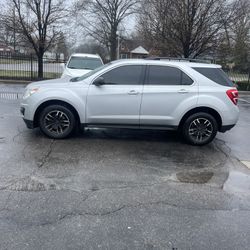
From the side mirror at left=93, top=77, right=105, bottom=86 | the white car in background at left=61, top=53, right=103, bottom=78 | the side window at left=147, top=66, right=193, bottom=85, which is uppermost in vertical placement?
the white car in background at left=61, top=53, right=103, bottom=78

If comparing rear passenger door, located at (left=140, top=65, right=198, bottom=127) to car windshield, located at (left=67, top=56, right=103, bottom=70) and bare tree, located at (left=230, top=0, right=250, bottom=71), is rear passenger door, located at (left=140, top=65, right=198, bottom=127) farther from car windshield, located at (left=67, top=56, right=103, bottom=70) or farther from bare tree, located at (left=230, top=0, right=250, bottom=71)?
bare tree, located at (left=230, top=0, right=250, bottom=71)

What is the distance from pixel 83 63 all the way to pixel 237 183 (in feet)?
32.4

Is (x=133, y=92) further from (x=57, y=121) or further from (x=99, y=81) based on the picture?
(x=57, y=121)

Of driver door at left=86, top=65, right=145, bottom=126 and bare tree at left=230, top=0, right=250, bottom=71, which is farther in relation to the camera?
bare tree at left=230, top=0, right=250, bottom=71

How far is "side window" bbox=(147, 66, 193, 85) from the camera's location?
661cm

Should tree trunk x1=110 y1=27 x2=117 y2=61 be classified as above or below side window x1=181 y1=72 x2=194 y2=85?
above

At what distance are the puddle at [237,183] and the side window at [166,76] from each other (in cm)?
228

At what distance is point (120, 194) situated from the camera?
418cm

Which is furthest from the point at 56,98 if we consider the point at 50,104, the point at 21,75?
the point at 21,75

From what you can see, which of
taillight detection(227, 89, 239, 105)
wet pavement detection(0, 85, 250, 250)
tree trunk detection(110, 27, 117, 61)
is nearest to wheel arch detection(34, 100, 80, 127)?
wet pavement detection(0, 85, 250, 250)

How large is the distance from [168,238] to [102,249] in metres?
0.70

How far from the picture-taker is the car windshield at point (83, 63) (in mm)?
13117

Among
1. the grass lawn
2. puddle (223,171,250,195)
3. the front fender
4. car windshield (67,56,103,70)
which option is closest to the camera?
puddle (223,171,250,195)

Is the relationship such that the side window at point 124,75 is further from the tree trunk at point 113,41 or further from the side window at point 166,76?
the tree trunk at point 113,41
